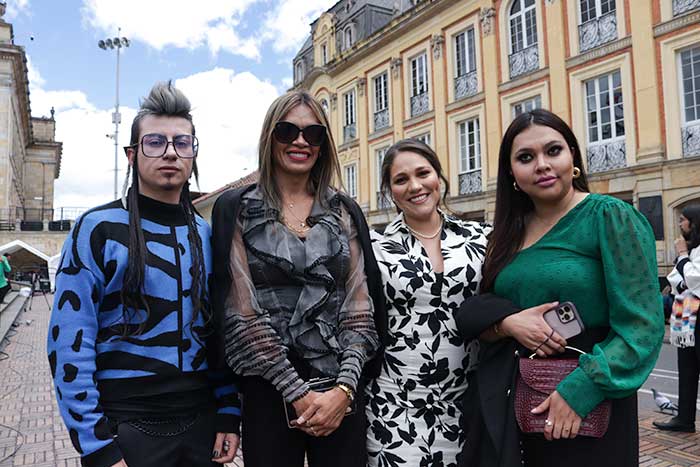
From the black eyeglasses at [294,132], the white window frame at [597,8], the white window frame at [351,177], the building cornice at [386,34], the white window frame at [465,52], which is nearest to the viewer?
the black eyeglasses at [294,132]

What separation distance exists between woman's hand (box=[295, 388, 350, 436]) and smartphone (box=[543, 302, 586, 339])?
2.77 ft

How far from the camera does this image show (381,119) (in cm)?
2205

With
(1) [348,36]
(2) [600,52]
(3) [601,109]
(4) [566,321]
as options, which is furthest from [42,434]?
(1) [348,36]

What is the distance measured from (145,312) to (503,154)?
1.61m

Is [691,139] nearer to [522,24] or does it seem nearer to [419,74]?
[522,24]

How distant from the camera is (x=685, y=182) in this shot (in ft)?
42.2

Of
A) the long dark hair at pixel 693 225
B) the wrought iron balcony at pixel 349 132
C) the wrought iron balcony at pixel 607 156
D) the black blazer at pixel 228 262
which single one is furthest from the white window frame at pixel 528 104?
the black blazer at pixel 228 262

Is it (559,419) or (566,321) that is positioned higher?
(566,321)

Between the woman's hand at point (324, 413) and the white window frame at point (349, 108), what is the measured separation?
73.1ft

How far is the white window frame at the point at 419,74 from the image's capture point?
19.9 meters

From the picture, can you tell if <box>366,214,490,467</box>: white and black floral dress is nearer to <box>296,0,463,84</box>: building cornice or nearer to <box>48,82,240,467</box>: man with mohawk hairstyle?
<box>48,82,240,467</box>: man with mohawk hairstyle

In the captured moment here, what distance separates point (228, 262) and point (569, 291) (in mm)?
1325

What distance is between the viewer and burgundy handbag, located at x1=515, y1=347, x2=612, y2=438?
184 centimetres

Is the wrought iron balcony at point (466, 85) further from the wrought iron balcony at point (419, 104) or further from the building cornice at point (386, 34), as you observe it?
the building cornice at point (386, 34)
